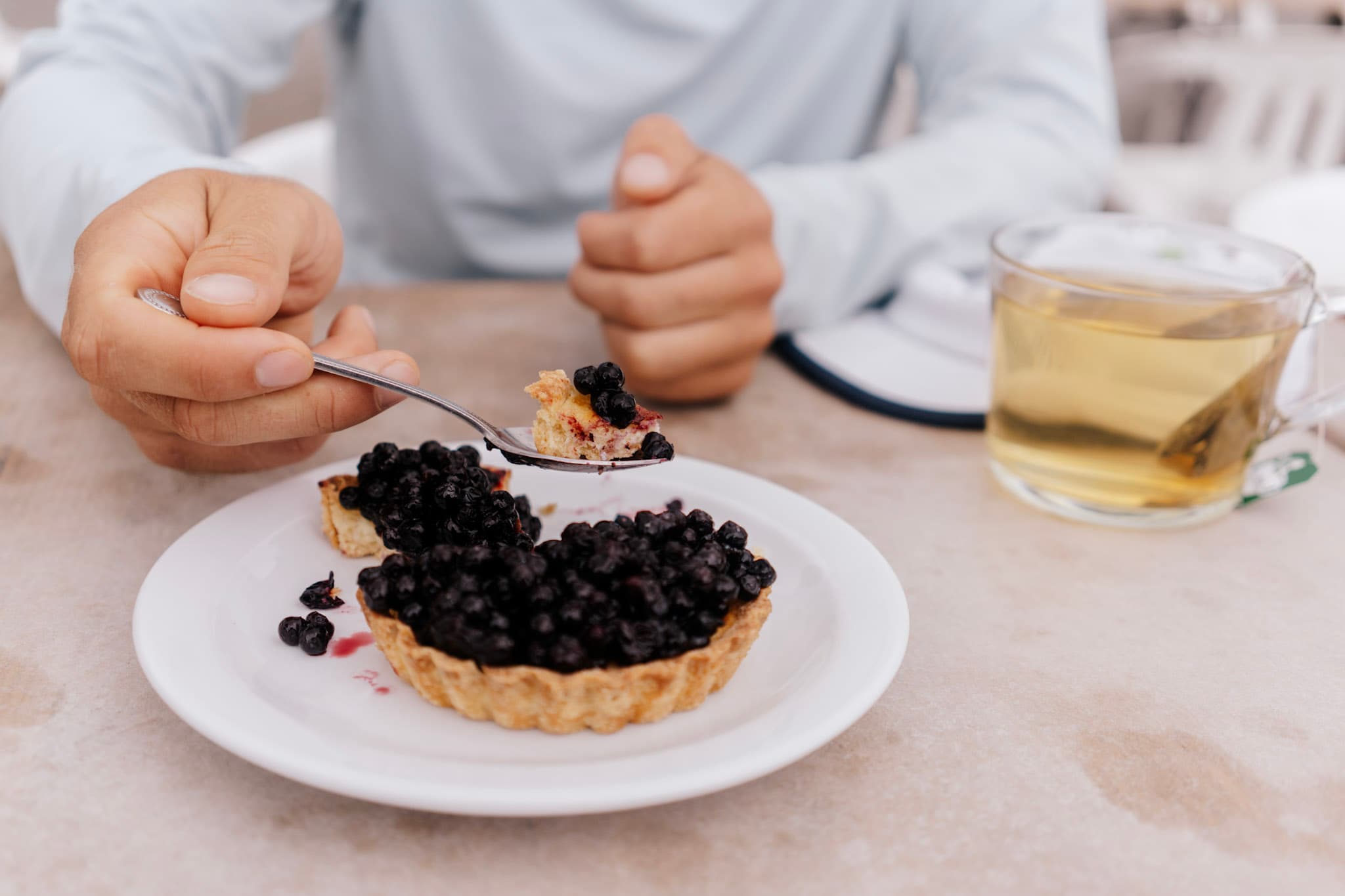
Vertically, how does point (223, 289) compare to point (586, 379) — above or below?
above

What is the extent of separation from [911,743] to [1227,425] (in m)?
0.61

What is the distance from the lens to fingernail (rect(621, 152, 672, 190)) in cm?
138

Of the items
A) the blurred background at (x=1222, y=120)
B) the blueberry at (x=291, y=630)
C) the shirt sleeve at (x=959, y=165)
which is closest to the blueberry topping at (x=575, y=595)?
the blueberry at (x=291, y=630)

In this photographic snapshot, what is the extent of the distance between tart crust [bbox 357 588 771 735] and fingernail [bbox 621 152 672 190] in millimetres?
761

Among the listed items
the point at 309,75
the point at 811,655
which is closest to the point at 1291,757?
the point at 811,655

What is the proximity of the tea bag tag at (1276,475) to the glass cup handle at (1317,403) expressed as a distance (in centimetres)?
5

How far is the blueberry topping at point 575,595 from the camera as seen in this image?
2.46ft

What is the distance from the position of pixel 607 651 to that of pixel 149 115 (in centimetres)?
124

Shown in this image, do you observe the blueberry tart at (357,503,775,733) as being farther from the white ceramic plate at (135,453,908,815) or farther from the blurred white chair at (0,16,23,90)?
the blurred white chair at (0,16,23,90)

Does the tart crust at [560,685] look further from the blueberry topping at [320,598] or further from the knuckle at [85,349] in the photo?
the knuckle at [85,349]

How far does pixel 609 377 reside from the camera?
999 mm

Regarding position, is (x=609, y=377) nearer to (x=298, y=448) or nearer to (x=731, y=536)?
(x=731, y=536)

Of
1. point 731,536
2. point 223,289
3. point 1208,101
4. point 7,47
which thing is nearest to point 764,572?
point 731,536

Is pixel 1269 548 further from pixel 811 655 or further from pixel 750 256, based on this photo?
pixel 750 256
